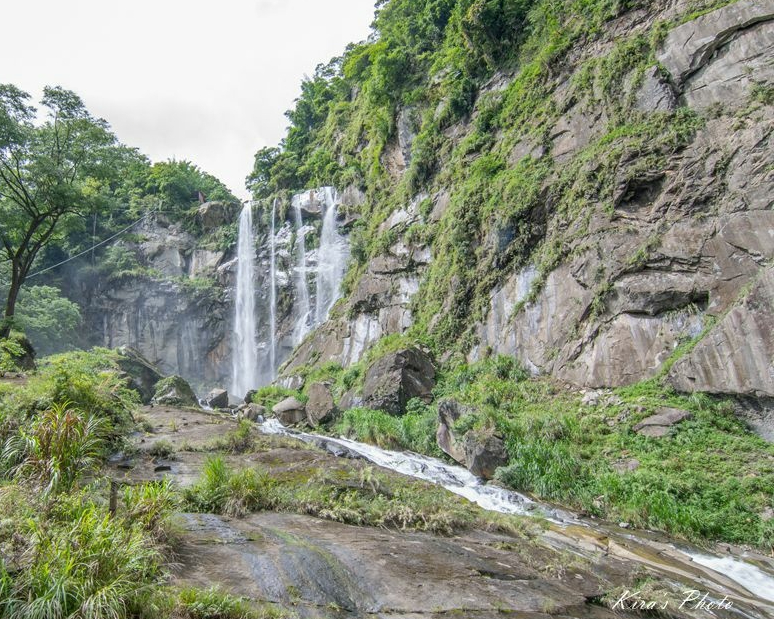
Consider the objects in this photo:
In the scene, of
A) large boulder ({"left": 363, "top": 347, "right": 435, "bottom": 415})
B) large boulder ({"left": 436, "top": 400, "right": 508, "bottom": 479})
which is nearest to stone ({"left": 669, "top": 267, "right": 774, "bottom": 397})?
large boulder ({"left": 436, "top": 400, "right": 508, "bottom": 479})

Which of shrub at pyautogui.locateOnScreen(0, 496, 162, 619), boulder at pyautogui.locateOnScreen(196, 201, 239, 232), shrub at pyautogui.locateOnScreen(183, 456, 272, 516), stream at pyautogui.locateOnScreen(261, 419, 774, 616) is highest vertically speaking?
boulder at pyautogui.locateOnScreen(196, 201, 239, 232)

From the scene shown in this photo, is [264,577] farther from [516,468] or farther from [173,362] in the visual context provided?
[173,362]

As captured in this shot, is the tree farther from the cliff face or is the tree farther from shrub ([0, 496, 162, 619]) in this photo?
shrub ([0, 496, 162, 619])

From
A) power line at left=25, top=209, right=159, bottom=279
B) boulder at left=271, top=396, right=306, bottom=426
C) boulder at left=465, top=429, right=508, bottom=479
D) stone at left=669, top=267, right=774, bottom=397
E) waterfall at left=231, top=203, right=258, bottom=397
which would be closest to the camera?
stone at left=669, top=267, right=774, bottom=397

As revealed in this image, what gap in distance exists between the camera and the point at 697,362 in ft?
31.3

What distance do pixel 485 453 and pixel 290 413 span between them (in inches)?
394

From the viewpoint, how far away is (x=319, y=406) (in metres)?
17.3

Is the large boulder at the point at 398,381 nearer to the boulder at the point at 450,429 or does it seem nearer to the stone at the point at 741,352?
the boulder at the point at 450,429

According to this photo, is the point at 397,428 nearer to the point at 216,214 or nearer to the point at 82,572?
the point at 82,572

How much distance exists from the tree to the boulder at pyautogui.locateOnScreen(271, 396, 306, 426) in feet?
36.0

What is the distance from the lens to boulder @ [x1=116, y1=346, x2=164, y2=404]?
69.8 feet

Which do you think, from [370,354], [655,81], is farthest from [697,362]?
[370,354]

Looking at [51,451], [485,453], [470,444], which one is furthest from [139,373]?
[485,453]

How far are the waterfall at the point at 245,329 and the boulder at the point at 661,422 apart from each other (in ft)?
93.1
